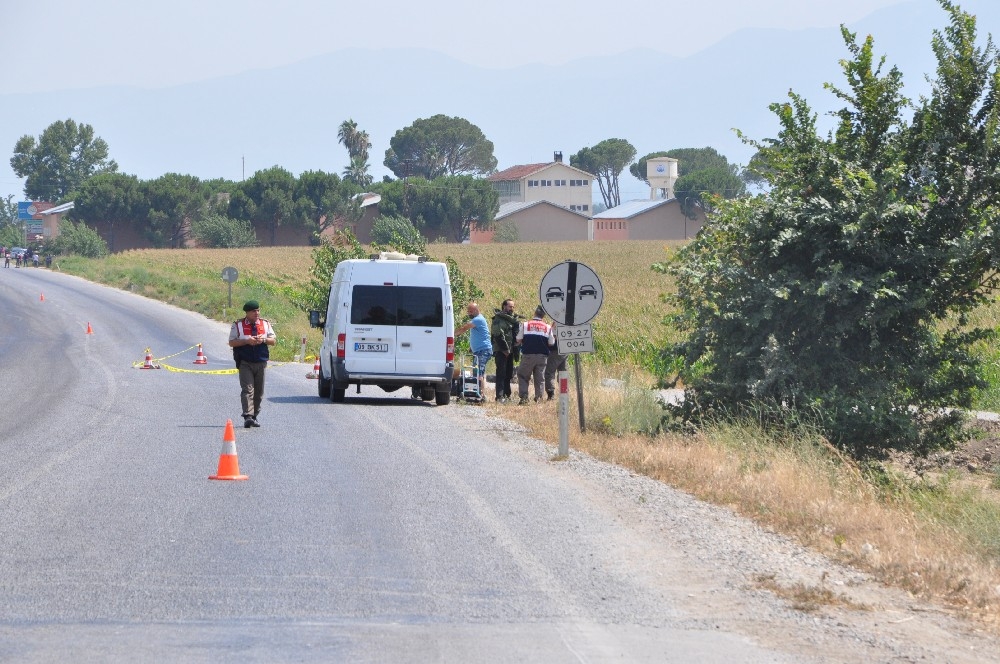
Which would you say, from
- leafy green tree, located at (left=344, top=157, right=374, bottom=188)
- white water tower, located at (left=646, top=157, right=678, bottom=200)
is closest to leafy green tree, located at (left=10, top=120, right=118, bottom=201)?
leafy green tree, located at (left=344, top=157, right=374, bottom=188)

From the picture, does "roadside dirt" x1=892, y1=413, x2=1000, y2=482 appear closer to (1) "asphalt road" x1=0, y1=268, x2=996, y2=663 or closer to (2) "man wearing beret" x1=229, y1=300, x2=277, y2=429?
(1) "asphalt road" x1=0, y1=268, x2=996, y2=663

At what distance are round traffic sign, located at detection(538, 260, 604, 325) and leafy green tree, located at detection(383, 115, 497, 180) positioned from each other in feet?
481

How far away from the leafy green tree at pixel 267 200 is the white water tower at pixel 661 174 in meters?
63.9

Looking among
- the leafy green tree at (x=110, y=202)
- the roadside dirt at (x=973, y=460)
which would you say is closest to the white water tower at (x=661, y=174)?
the leafy green tree at (x=110, y=202)

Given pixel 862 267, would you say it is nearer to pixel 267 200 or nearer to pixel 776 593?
pixel 776 593

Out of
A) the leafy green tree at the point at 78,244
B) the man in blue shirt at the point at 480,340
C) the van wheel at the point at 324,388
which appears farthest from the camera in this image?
the leafy green tree at the point at 78,244

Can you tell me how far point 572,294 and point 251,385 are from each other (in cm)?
461

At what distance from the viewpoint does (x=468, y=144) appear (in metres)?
165

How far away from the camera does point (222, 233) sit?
11169 centimetres

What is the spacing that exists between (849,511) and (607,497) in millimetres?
2201

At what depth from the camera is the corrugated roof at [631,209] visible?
472 feet

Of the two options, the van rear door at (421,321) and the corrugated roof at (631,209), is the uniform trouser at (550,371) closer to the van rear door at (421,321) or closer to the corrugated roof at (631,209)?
the van rear door at (421,321)

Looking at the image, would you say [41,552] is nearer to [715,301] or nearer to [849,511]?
[849,511]

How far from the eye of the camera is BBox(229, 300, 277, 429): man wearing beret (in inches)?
684
